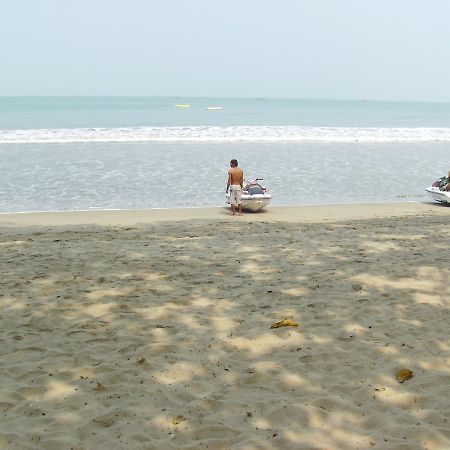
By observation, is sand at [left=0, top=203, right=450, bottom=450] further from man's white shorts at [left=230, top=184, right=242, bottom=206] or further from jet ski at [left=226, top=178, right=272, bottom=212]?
jet ski at [left=226, top=178, right=272, bottom=212]

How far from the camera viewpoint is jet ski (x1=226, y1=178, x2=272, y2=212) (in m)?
14.9

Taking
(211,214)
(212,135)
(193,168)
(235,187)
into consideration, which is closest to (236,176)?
(235,187)

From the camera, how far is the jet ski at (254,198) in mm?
14883

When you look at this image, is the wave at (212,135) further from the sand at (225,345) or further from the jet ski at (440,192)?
the sand at (225,345)

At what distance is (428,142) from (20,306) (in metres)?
41.2

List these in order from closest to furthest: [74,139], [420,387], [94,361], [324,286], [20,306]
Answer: [420,387] → [94,361] → [20,306] → [324,286] → [74,139]

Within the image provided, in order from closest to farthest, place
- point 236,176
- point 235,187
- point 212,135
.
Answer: point 235,187 < point 236,176 < point 212,135

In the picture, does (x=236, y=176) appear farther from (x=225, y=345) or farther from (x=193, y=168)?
Answer: (x=225, y=345)

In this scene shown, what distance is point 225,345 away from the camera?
17.0 feet

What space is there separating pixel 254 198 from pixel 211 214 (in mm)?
1301

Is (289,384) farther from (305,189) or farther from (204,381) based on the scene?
(305,189)

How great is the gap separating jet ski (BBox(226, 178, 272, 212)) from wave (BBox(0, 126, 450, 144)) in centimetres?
2459

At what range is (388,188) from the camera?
19.8 meters

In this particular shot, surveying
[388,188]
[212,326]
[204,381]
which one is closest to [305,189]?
[388,188]
